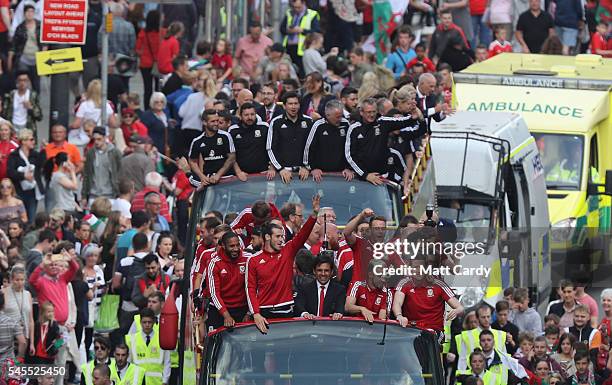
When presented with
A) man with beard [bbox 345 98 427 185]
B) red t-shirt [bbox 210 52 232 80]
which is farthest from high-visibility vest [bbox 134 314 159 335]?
red t-shirt [bbox 210 52 232 80]

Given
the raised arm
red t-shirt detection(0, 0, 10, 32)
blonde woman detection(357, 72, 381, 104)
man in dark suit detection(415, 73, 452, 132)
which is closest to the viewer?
the raised arm

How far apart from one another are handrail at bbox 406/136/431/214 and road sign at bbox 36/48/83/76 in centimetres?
706

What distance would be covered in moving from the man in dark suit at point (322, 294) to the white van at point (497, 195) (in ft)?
17.5

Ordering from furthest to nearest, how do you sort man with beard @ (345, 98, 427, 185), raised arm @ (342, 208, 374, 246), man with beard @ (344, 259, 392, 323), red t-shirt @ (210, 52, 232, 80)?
red t-shirt @ (210, 52, 232, 80), man with beard @ (345, 98, 427, 185), raised arm @ (342, 208, 374, 246), man with beard @ (344, 259, 392, 323)

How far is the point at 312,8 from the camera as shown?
34844 millimetres

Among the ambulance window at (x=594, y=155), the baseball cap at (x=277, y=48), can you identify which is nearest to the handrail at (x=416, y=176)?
the ambulance window at (x=594, y=155)

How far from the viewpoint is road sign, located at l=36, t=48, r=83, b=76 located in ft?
84.5

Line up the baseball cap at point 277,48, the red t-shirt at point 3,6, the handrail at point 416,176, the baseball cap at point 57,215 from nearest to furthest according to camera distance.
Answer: the handrail at point 416,176, the baseball cap at point 57,215, the baseball cap at point 277,48, the red t-shirt at point 3,6

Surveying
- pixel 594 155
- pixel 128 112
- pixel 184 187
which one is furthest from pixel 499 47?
pixel 184 187

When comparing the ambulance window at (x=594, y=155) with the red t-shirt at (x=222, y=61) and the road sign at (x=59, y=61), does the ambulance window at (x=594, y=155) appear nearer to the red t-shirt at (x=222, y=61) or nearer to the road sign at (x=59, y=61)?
the road sign at (x=59, y=61)

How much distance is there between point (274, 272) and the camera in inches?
647

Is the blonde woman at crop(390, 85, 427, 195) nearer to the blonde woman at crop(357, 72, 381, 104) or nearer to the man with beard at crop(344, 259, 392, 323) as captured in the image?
the man with beard at crop(344, 259, 392, 323)

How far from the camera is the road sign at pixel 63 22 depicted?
85.4 feet

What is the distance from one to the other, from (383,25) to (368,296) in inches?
703
